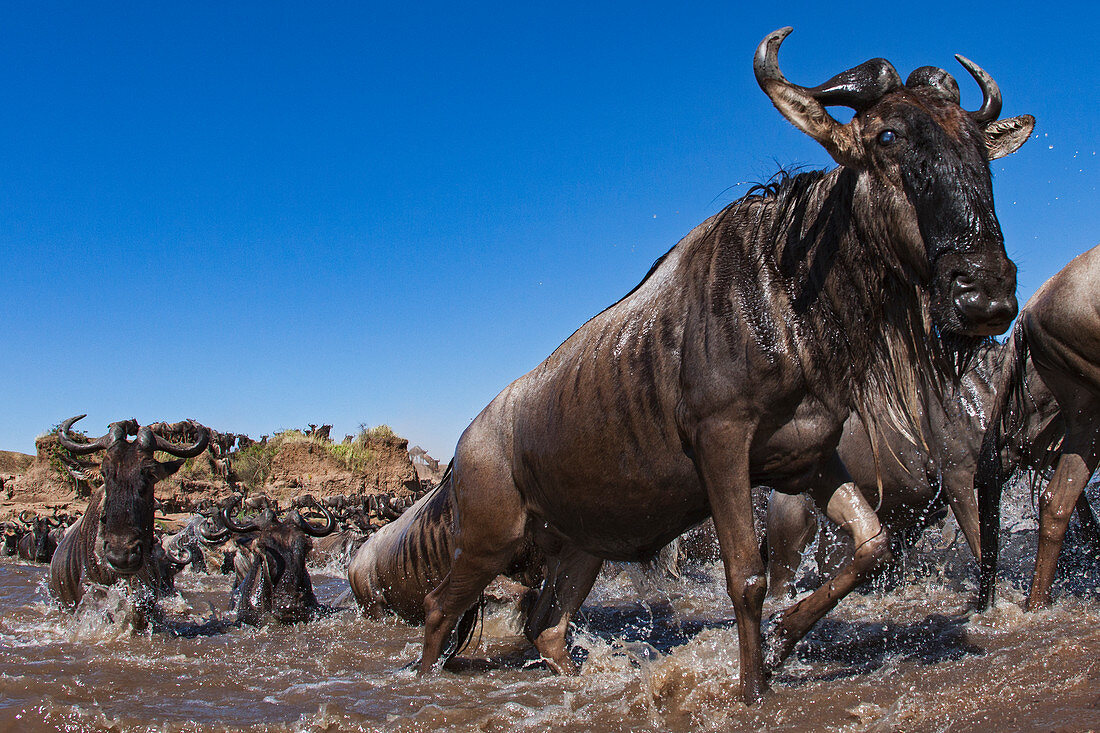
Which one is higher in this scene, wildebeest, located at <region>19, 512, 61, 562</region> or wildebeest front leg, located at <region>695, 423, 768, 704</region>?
wildebeest front leg, located at <region>695, 423, 768, 704</region>

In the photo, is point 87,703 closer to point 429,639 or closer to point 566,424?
point 429,639

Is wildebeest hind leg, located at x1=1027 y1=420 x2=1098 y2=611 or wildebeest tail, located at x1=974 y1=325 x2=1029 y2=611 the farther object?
wildebeest tail, located at x1=974 y1=325 x2=1029 y2=611

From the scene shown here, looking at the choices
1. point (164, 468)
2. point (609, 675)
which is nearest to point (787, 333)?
point (609, 675)

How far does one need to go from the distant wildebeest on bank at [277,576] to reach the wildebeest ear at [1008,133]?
719 centimetres

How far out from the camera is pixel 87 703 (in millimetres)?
3652

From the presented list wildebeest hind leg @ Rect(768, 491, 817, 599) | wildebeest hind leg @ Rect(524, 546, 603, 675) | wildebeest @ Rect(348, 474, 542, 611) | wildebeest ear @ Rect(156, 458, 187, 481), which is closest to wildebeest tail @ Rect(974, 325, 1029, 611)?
wildebeest hind leg @ Rect(768, 491, 817, 599)

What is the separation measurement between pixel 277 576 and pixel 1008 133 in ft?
24.5

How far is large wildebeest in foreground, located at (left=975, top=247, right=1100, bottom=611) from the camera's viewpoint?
4488mm

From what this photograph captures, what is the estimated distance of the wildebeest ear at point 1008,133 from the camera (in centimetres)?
292

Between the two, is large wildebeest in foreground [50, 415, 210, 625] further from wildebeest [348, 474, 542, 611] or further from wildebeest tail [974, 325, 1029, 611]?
wildebeest tail [974, 325, 1029, 611]

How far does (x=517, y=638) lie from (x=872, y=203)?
15.9ft

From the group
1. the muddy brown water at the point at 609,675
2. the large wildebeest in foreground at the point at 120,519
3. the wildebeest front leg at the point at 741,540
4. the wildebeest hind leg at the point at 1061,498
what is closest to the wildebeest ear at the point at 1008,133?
the wildebeest front leg at the point at 741,540

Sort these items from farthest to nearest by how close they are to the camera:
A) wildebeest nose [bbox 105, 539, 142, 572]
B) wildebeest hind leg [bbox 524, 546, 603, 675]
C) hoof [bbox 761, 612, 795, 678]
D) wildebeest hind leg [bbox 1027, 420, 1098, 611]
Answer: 1. wildebeest nose [bbox 105, 539, 142, 572]
2. wildebeest hind leg [bbox 524, 546, 603, 675]
3. wildebeest hind leg [bbox 1027, 420, 1098, 611]
4. hoof [bbox 761, 612, 795, 678]

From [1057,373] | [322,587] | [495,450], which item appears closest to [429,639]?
[495,450]
